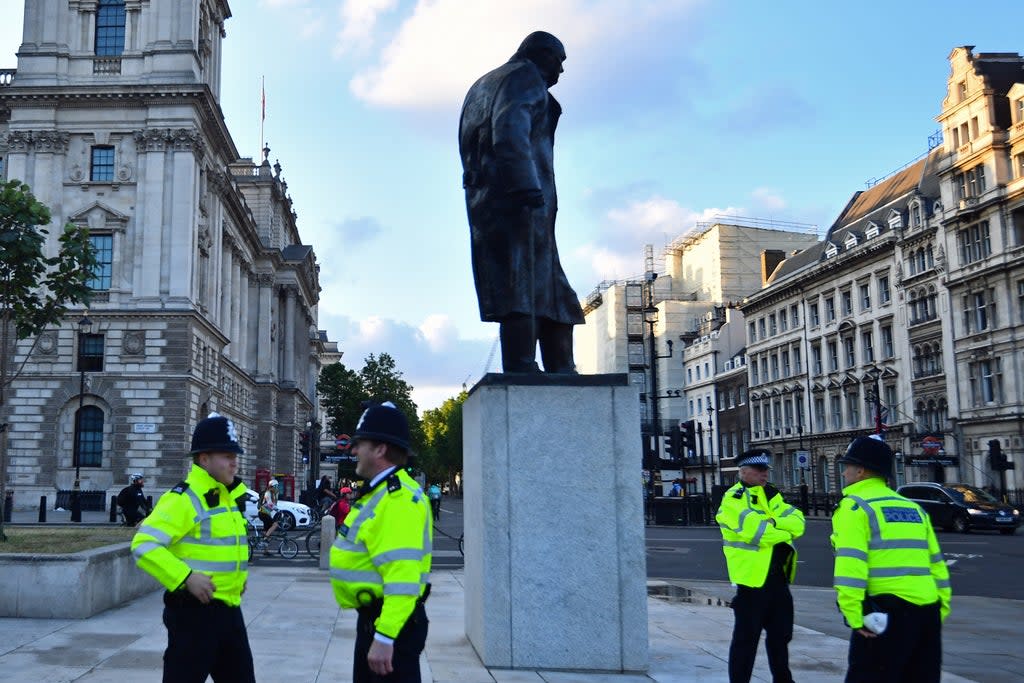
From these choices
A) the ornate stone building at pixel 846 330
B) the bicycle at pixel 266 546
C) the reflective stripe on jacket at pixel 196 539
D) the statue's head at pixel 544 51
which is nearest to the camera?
the reflective stripe on jacket at pixel 196 539

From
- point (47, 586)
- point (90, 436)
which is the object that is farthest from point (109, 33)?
point (47, 586)

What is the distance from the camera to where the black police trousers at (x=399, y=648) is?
407 cm

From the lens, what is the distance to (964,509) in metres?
34.9

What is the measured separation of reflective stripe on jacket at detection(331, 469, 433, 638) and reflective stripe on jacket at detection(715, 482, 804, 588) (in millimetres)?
3217

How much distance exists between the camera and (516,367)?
27.7 feet

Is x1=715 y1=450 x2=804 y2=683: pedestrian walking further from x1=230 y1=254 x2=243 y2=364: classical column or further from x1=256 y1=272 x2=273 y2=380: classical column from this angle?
x1=256 y1=272 x2=273 y2=380: classical column

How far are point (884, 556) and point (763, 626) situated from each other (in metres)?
1.99

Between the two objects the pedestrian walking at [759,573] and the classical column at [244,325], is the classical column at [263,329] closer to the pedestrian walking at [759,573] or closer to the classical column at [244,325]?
the classical column at [244,325]

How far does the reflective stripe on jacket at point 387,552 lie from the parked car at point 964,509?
33415mm

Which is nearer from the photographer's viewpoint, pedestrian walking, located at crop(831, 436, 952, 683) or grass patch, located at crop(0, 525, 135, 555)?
pedestrian walking, located at crop(831, 436, 952, 683)

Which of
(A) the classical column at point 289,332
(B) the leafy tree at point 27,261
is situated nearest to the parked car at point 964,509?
(B) the leafy tree at point 27,261

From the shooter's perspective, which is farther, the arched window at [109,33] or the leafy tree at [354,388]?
the leafy tree at [354,388]

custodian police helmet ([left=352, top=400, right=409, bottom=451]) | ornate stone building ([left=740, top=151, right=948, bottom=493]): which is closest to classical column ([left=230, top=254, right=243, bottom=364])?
ornate stone building ([left=740, top=151, right=948, bottom=493])

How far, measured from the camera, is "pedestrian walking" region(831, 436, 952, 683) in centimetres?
495
